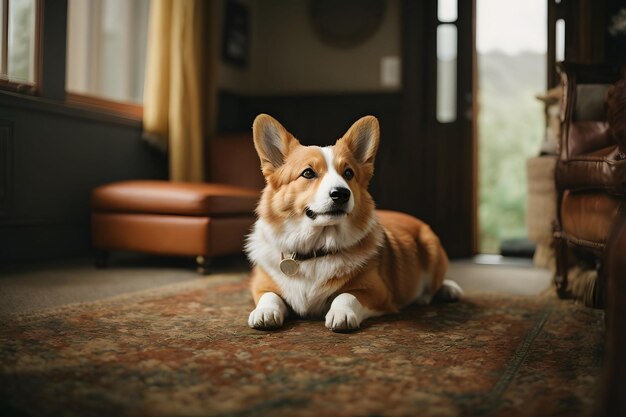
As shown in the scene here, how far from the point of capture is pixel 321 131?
467 centimetres

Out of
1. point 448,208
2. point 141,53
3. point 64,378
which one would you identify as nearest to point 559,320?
point 64,378

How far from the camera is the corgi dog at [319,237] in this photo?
163 centimetres

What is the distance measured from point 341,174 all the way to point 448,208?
2754 mm

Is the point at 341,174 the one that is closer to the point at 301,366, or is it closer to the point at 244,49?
the point at 301,366

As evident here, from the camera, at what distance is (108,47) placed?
12.8 ft

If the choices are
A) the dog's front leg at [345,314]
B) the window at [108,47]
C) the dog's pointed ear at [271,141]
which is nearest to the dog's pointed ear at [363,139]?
the dog's pointed ear at [271,141]

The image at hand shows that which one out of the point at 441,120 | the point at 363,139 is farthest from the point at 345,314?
the point at 441,120

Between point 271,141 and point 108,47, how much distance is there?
2625 millimetres

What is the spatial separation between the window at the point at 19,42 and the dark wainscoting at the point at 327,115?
1.74 m

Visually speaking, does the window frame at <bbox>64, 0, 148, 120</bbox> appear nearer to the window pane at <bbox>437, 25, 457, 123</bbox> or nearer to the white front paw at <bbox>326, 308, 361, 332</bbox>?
the window pane at <bbox>437, 25, 457, 123</bbox>

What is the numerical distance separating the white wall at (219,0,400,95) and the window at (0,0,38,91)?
5.77ft

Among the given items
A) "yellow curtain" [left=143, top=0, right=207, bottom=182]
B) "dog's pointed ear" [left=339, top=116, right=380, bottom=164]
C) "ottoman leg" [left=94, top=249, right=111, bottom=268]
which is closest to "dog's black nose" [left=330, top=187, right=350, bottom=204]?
"dog's pointed ear" [left=339, top=116, right=380, bottom=164]

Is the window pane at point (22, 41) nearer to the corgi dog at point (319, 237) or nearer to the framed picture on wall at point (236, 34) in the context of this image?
the framed picture on wall at point (236, 34)

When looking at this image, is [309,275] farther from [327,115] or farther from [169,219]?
[327,115]
